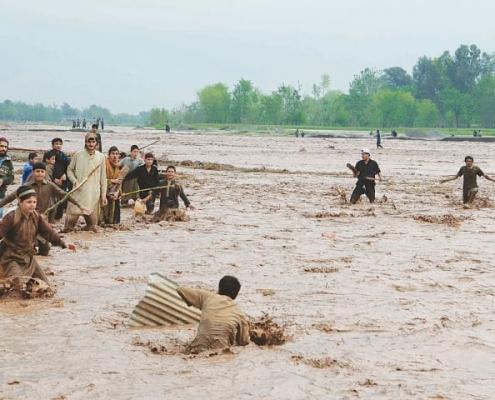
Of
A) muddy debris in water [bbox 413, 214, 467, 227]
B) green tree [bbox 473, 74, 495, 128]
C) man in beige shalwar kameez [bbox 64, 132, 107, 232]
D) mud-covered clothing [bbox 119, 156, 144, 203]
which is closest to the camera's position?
man in beige shalwar kameez [bbox 64, 132, 107, 232]

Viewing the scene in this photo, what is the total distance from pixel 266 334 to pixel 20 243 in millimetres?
2953

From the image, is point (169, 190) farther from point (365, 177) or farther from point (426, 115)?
point (426, 115)

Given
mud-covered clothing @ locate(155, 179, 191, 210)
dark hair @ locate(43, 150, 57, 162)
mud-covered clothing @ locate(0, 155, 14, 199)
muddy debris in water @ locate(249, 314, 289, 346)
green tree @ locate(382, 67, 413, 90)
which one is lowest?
muddy debris in water @ locate(249, 314, 289, 346)

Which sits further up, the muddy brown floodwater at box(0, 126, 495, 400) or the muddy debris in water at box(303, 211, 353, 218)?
the muddy debris in water at box(303, 211, 353, 218)

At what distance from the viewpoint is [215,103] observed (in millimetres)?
127938

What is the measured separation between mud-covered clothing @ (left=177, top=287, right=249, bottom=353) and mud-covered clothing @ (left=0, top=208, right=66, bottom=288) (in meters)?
2.20

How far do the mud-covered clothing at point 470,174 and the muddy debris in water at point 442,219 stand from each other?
1.43 metres

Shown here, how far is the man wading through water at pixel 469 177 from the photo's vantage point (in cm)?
1655

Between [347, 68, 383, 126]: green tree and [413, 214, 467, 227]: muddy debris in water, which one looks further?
[347, 68, 383, 126]: green tree

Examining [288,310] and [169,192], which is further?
[169,192]

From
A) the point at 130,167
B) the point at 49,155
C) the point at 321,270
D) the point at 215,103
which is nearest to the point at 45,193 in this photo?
the point at 49,155

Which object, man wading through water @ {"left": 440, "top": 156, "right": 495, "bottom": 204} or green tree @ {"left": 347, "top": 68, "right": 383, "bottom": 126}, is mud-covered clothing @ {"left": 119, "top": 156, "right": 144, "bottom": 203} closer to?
man wading through water @ {"left": 440, "top": 156, "right": 495, "bottom": 204}

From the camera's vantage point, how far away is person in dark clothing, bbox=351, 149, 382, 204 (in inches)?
669

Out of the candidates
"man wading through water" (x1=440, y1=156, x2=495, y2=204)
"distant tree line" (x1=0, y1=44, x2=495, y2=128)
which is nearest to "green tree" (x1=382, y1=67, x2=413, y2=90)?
"distant tree line" (x1=0, y1=44, x2=495, y2=128)
